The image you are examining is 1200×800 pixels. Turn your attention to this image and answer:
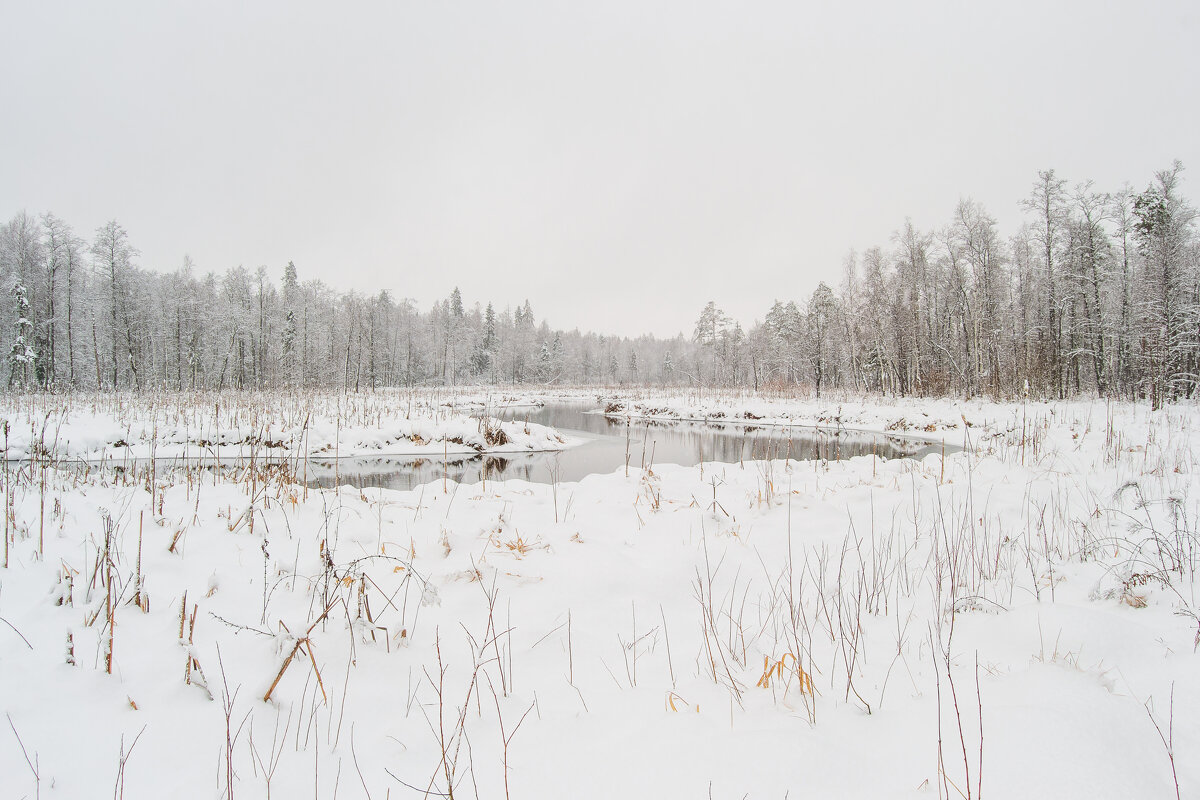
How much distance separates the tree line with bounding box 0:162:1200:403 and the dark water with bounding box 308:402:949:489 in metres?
9.81

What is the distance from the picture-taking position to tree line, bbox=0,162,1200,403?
1845 cm

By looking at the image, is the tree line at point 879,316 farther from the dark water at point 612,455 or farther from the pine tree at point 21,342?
the dark water at point 612,455

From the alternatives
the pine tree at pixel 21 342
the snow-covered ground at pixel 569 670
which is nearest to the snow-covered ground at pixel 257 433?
the snow-covered ground at pixel 569 670

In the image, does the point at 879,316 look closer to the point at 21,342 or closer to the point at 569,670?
the point at 569,670

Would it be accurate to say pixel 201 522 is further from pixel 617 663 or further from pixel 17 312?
pixel 17 312

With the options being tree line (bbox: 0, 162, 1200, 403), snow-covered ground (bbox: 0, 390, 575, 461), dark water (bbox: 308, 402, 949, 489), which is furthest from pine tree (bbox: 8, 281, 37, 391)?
dark water (bbox: 308, 402, 949, 489)

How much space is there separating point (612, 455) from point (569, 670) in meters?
9.59

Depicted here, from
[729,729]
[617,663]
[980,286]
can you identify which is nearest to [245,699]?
[617,663]

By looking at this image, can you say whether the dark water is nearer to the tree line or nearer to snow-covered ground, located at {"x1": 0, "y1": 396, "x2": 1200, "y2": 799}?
snow-covered ground, located at {"x1": 0, "y1": 396, "x2": 1200, "y2": 799}

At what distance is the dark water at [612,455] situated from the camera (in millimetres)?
8664

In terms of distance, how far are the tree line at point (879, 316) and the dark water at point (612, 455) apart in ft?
32.2

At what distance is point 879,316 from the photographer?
28.7 metres

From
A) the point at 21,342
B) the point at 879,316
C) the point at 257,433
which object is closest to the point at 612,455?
the point at 257,433

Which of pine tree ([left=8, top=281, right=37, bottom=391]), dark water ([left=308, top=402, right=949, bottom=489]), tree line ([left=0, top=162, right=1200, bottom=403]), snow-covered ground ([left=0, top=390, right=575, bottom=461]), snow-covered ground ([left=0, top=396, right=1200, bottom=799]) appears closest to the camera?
snow-covered ground ([left=0, top=396, right=1200, bottom=799])
